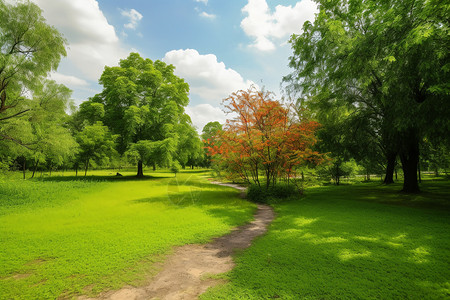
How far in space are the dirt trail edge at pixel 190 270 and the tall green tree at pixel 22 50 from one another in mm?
18013

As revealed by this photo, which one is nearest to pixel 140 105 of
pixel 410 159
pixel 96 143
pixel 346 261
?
pixel 96 143

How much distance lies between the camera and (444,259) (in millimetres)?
4742

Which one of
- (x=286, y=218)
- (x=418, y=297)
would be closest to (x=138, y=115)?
(x=286, y=218)

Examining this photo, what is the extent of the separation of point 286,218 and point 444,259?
16.0 ft

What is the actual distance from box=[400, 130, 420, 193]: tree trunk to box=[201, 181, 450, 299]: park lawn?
22.0ft

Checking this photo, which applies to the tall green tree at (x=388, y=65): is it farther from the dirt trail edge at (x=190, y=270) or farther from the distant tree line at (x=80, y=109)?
the distant tree line at (x=80, y=109)

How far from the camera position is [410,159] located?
13930 millimetres

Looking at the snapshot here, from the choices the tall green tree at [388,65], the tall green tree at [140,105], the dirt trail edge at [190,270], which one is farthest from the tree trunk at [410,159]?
the tall green tree at [140,105]

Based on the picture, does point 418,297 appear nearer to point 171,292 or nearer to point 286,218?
point 171,292

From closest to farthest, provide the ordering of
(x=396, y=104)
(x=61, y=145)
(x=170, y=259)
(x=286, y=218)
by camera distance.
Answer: (x=170, y=259)
(x=286, y=218)
(x=396, y=104)
(x=61, y=145)

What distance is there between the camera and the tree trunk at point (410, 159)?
13.0 m

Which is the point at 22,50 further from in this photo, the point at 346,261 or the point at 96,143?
the point at 346,261

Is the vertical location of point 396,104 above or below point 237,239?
above

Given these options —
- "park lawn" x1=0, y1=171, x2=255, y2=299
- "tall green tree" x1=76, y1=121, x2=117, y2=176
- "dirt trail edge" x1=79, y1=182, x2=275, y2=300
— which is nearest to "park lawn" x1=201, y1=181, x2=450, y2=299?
"dirt trail edge" x1=79, y1=182, x2=275, y2=300
